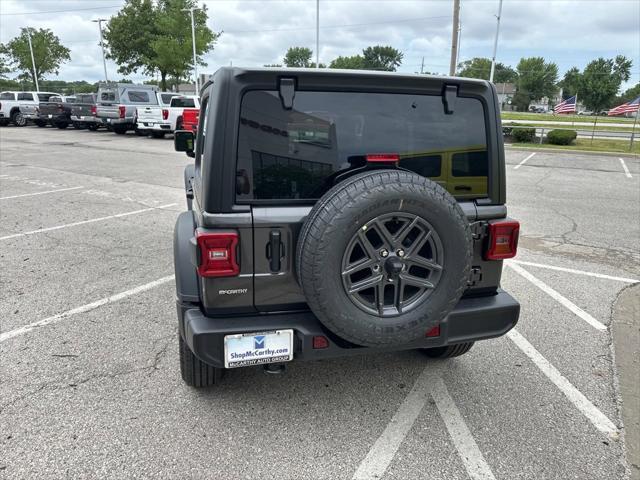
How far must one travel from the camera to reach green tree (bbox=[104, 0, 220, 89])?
108 ft

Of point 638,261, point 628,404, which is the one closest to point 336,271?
point 628,404

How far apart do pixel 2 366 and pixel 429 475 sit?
9.38 feet

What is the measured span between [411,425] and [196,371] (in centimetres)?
132

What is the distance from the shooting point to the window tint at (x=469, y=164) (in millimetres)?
2619

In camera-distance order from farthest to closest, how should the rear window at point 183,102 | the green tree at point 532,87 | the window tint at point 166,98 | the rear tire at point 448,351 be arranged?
the green tree at point 532,87, the window tint at point 166,98, the rear window at point 183,102, the rear tire at point 448,351

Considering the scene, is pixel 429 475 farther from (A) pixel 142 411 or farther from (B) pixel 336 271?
(A) pixel 142 411

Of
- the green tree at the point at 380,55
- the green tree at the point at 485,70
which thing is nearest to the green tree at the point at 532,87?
the green tree at the point at 485,70

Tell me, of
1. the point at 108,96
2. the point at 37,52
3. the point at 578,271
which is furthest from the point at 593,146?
the point at 37,52

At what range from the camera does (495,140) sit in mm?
2691

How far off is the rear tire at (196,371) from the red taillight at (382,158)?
5.06 ft

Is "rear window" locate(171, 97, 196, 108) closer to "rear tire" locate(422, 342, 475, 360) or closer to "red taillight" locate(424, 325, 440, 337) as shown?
"rear tire" locate(422, 342, 475, 360)

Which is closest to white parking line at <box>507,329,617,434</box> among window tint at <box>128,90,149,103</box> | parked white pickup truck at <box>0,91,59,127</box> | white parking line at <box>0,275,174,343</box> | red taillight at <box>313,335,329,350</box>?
red taillight at <box>313,335,329,350</box>

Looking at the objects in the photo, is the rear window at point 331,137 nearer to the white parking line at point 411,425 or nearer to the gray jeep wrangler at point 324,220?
the gray jeep wrangler at point 324,220

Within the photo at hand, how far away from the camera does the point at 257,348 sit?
238cm
